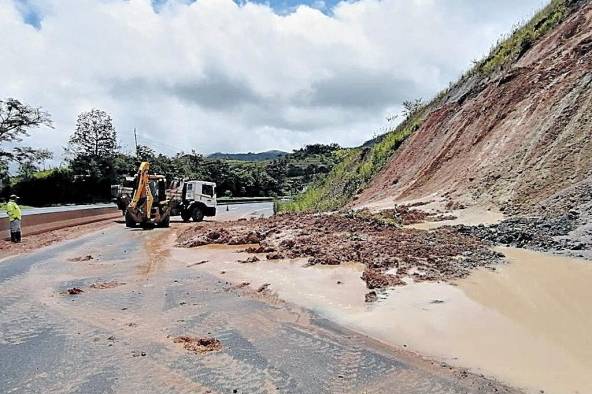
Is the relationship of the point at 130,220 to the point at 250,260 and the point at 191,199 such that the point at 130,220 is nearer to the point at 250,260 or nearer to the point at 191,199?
the point at 191,199

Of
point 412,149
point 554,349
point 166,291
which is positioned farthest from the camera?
point 412,149

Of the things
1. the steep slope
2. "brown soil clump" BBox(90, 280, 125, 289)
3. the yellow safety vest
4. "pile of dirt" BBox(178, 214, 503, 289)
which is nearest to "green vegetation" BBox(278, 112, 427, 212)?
the steep slope

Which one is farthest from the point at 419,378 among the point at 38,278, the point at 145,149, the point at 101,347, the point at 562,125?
the point at 145,149

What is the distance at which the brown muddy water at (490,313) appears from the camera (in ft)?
21.8

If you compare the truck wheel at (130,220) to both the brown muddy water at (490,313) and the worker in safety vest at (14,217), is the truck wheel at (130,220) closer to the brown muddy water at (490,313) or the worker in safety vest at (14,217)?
the worker in safety vest at (14,217)

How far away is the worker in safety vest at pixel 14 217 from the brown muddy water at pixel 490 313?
479 inches

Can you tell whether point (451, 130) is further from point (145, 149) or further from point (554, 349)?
point (145, 149)

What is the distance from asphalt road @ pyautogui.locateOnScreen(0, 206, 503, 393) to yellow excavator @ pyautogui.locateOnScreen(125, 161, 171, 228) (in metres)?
14.3

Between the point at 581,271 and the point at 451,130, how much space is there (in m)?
17.0

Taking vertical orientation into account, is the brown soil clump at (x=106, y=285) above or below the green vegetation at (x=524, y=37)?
below

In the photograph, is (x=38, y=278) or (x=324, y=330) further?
(x=38, y=278)

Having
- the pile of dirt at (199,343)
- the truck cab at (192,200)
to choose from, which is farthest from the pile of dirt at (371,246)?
the truck cab at (192,200)

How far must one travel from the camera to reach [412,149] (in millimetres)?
29109

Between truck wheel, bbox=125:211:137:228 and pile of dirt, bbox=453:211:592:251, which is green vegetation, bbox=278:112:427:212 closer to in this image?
truck wheel, bbox=125:211:137:228
